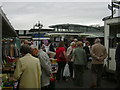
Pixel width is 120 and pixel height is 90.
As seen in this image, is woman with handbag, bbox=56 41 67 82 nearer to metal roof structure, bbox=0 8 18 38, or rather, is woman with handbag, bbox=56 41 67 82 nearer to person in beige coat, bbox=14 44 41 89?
metal roof structure, bbox=0 8 18 38

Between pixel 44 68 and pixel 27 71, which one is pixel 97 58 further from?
pixel 27 71

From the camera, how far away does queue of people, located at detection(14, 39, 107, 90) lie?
4.47 m

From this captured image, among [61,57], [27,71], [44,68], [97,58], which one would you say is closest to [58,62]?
[61,57]

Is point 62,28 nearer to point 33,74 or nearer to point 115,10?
point 115,10

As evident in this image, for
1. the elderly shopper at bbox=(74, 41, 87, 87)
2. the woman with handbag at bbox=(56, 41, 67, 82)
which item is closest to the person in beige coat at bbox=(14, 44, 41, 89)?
the elderly shopper at bbox=(74, 41, 87, 87)

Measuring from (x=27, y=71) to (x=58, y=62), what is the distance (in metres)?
4.78

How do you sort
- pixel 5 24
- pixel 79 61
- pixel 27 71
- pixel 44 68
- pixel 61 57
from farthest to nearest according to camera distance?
pixel 61 57
pixel 79 61
pixel 5 24
pixel 44 68
pixel 27 71

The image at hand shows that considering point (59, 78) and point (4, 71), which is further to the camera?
point (59, 78)

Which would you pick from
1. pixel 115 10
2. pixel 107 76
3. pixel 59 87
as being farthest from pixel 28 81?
pixel 115 10

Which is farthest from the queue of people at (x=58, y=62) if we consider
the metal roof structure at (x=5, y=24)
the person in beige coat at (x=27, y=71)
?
the metal roof structure at (x=5, y=24)

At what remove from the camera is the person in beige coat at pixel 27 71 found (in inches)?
174

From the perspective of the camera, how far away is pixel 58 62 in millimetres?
9188

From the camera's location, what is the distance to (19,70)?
441cm

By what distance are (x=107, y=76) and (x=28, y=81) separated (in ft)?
18.2
